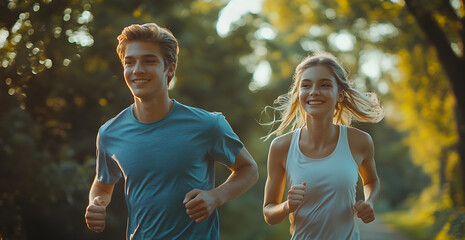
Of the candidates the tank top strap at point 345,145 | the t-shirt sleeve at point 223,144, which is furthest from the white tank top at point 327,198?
the t-shirt sleeve at point 223,144

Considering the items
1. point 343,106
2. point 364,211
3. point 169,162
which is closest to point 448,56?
point 343,106

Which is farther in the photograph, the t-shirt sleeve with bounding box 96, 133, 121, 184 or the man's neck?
the t-shirt sleeve with bounding box 96, 133, 121, 184

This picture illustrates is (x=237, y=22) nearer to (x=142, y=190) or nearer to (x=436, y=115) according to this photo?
(x=436, y=115)

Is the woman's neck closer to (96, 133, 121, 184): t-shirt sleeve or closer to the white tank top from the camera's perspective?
the white tank top

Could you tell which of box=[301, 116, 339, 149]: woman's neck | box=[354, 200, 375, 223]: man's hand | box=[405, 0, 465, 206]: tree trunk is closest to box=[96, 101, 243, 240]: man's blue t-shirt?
box=[301, 116, 339, 149]: woman's neck

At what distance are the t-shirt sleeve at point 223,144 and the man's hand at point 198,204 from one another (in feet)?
0.97

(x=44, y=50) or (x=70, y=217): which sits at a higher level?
(x=44, y=50)

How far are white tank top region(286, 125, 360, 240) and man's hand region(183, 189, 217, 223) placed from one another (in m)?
0.78

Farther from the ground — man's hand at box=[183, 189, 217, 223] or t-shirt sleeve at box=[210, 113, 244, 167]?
t-shirt sleeve at box=[210, 113, 244, 167]

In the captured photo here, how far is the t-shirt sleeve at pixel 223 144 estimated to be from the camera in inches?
130

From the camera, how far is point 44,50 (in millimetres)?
7531

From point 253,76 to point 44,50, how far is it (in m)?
12.0

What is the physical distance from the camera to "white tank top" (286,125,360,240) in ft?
11.6

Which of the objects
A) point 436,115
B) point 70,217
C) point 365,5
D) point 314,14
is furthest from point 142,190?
point 436,115
